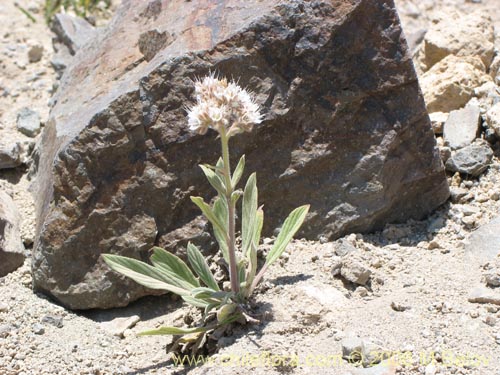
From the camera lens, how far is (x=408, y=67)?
4.62 meters

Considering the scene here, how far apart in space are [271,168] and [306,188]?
257 mm

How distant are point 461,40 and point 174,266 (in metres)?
3.19

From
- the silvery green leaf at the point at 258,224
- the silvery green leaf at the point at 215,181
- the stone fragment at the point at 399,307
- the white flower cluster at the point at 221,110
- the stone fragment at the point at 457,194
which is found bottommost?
the stone fragment at the point at 457,194

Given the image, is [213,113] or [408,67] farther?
[408,67]

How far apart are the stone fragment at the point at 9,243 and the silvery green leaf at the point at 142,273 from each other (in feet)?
3.52

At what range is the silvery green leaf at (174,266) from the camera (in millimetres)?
4152

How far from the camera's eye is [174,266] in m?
4.19

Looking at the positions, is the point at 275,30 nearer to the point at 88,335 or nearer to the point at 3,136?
the point at 88,335

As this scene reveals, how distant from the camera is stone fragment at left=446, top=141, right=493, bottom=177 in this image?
5059 millimetres

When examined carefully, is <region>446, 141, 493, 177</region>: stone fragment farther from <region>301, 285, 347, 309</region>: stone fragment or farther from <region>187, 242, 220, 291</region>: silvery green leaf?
<region>187, 242, 220, 291</region>: silvery green leaf

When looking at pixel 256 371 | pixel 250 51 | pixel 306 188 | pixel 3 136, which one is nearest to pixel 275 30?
pixel 250 51

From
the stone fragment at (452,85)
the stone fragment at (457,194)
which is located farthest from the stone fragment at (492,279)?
the stone fragment at (452,85)

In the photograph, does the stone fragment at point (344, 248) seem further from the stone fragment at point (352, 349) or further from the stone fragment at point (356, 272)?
the stone fragment at point (352, 349)

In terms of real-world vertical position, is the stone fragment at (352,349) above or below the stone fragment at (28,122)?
below
